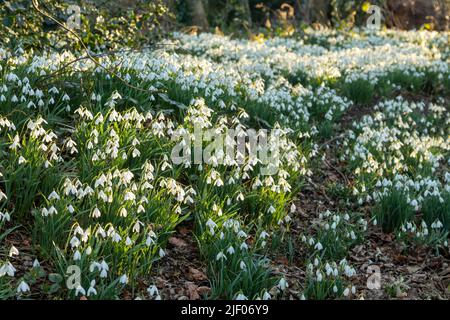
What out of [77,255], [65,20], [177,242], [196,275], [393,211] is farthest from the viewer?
[65,20]

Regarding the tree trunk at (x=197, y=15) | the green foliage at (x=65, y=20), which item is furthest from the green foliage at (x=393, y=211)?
the tree trunk at (x=197, y=15)

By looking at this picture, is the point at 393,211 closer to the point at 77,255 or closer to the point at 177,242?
the point at 177,242

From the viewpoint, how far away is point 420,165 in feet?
19.1

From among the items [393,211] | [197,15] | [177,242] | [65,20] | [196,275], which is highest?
[197,15]

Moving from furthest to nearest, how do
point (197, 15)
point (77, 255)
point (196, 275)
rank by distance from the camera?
point (197, 15) → point (196, 275) → point (77, 255)

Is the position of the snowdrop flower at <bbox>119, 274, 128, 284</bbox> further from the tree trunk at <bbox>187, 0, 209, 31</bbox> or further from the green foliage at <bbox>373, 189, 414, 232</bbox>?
the tree trunk at <bbox>187, 0, 209, 31</bbox>

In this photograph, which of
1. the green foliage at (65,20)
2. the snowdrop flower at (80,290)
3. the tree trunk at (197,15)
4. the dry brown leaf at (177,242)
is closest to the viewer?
the snowdrop flower at (80,290)

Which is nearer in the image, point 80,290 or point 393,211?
point 80,290

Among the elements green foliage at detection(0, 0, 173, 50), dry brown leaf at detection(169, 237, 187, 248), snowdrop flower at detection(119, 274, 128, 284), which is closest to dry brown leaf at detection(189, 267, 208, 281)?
dry brown leaf at detection(169, 237, 187, 248)

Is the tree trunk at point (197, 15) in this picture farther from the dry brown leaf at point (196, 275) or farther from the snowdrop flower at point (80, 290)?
the snowdrop flower at point (80, 290)

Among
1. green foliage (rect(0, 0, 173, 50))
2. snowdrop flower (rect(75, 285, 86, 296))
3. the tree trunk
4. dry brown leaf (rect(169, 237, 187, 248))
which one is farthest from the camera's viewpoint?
the tree trunk

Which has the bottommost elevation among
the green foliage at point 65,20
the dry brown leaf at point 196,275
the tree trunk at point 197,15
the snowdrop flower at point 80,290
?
the dry brown leaf at point 196,275

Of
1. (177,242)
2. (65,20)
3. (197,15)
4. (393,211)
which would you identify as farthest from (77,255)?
(197,15)
